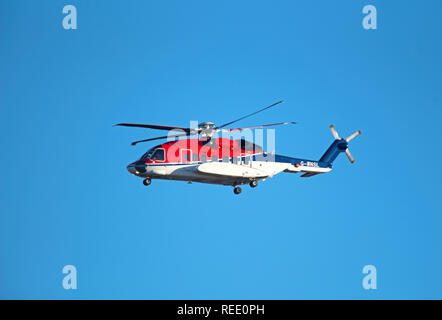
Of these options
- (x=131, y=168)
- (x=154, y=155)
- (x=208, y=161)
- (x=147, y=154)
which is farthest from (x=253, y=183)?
(x=131, y=168)

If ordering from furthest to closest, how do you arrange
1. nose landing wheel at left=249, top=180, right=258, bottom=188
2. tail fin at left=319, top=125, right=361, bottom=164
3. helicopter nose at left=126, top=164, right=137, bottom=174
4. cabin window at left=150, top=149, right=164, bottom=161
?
tail fin at left=319, top=125, right=361, bottom=164 < nose landing wheel at left=249, top=180, right=258, bottom=188 < cabin window at left=150, top=149, right=164, bottom=161 < helicopter nose at left=126, top=164, right=137, bottom=174

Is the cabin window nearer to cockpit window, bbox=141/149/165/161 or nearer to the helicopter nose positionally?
cockpit window, bbox=141/149/165/161

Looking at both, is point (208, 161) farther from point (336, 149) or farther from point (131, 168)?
point (336, 149)

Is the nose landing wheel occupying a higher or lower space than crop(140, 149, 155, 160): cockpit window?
lower

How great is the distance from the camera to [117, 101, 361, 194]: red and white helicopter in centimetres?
3978

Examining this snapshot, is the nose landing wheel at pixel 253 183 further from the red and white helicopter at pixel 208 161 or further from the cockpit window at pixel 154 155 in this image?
the cockpit window at pixel 154 155

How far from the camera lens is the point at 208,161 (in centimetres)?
4091

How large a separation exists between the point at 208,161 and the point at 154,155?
9.80ft

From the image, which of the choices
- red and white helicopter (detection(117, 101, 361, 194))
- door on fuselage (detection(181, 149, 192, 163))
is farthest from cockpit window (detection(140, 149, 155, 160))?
door on fuselage (detection(181, 149, 192, 163))
